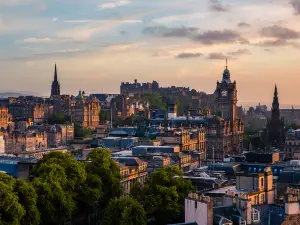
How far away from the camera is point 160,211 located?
63.0m

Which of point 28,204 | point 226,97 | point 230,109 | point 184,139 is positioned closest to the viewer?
point 28,204

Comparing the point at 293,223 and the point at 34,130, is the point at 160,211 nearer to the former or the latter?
the point at 293,223

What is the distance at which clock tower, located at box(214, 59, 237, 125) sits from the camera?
Result: 16838 centimetres

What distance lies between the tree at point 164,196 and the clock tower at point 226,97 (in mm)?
100056

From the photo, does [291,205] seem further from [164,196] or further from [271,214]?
[164,196]

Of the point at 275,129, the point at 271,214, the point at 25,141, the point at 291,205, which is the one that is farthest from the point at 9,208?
the point at 275,129

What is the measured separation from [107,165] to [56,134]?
100 m

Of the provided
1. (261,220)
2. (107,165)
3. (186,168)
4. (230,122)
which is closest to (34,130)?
(230,122)

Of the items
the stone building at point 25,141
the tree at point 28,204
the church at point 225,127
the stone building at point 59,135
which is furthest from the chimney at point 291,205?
the stone building at point 59,135

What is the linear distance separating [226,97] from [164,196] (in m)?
108

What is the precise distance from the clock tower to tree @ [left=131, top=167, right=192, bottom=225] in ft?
328

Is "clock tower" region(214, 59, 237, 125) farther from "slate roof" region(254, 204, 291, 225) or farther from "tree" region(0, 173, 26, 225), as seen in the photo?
"tree" region(0, 173, 26, 225)

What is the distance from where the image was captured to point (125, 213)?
56.1 meters

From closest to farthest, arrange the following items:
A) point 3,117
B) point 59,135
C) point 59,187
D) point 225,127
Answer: point 59,187, point 225,127, point 59,135, point 3,117
